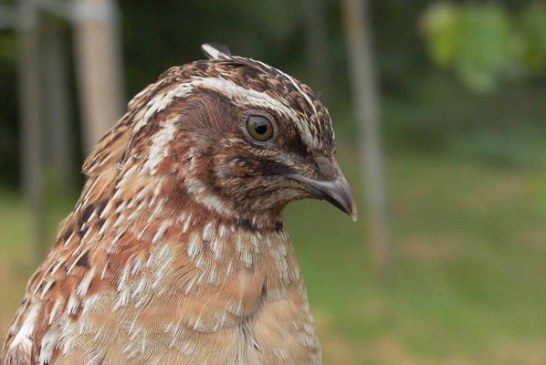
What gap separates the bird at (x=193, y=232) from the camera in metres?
2.73

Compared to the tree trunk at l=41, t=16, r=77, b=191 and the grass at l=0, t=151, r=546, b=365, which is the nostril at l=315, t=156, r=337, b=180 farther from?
the tree trunk at l=41, t=16, r=77, b=191

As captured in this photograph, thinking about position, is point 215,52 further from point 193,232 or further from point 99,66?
point 99,66

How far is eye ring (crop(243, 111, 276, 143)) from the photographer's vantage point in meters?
2.75

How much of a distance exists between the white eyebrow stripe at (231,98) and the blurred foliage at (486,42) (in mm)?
1693

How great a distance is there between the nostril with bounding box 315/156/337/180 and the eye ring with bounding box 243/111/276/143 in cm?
19

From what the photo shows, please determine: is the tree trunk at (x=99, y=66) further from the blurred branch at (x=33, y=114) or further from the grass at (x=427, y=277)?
the grass at (x=427, y=277)

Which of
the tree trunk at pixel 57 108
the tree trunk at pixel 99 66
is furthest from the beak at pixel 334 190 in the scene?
the tree trunk at pixel 57 108

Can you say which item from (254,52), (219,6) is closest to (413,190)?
(254,52)

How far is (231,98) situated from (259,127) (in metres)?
0.12

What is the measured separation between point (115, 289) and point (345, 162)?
2161 cm

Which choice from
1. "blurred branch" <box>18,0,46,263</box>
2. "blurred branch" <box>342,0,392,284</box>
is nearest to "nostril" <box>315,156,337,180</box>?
"blurred branch" <box>18,0,46,263</box>

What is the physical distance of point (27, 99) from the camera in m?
10.1

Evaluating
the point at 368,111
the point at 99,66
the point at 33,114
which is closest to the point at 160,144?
the point at 99,66

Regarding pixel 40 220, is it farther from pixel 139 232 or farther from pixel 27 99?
pixel 139 232
